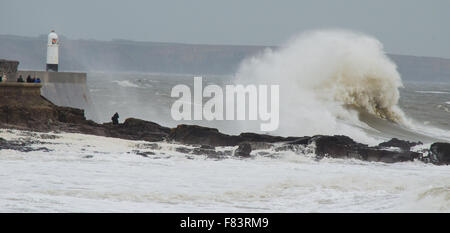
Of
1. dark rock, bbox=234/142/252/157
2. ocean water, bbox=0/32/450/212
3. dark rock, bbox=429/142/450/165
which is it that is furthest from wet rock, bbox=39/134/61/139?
dark rock, bbox=429/142/450/165

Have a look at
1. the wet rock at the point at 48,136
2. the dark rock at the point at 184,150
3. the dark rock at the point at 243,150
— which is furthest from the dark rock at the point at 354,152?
the wet rock at the point at 48,136

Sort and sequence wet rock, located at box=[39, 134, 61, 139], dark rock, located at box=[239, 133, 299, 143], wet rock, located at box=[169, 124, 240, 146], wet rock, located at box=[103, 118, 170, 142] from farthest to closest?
wet rock, located at box=[103, 118, 170, 142], dark rock, located at box=[239, 133, 299, 143], wet rock, located at box=[169, 124, 240, 146], wet rock, located at box=[39, 134, 61, 139]

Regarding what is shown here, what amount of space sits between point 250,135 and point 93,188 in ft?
19.9

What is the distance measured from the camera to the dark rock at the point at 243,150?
49.8ft

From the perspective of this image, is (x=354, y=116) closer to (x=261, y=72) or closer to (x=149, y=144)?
(x=261, y=72)

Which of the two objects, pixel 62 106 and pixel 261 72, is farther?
pixel 261 72

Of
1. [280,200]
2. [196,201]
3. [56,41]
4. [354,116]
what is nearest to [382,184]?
[280,200]

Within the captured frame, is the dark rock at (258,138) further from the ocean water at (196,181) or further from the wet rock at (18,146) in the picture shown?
the wet rock at (18,146)

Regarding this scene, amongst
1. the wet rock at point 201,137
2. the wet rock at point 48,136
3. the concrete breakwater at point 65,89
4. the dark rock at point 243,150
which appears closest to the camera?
the dark rock at point 243,150

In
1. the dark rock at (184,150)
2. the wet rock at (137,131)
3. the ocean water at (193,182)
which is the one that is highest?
the wet rock at (137,131)

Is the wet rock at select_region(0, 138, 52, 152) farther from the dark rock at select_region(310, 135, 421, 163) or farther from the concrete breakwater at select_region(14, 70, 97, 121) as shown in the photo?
the dark rock at select_region(310, 135, 421, 163)

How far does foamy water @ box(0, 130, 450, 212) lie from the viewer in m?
10.1

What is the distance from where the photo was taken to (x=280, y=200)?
10812mm

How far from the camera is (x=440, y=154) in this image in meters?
15.5
